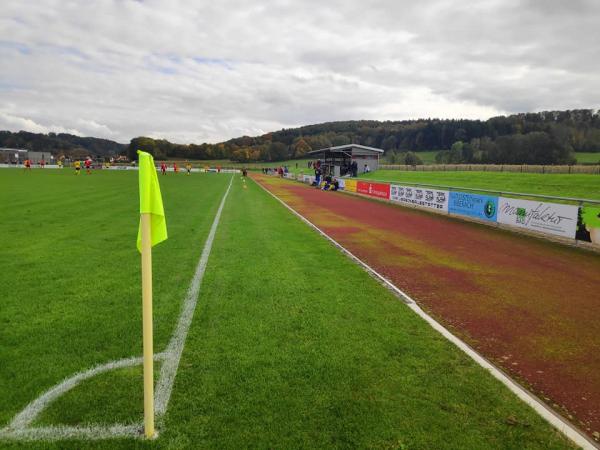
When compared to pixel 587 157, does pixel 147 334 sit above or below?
below

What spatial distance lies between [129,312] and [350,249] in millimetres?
6675

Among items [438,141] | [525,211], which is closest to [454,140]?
[438,141]

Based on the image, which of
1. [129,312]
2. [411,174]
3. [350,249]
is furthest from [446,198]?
[411,174]

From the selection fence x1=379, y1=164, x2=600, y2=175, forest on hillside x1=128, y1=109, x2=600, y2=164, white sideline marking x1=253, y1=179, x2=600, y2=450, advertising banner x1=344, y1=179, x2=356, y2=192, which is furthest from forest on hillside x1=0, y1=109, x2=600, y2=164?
white sideline marking x1=253, y1=179, x2=600, y2=450

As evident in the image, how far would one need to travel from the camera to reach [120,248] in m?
9.74

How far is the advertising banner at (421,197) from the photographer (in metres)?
20.7

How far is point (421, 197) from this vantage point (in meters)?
23.1

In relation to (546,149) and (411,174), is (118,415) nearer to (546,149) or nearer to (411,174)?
(411,174)

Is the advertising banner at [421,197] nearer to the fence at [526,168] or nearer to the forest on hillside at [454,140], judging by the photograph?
the fence at [526,168]

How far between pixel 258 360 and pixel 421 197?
67.4ft

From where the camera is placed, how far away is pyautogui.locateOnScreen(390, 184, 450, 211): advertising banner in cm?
2072

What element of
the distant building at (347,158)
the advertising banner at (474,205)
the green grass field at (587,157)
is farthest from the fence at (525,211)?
the green grass field at (587,157)

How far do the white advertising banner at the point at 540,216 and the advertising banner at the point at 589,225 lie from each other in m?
0.19

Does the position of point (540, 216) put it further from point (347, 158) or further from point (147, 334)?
point (347, 158)
